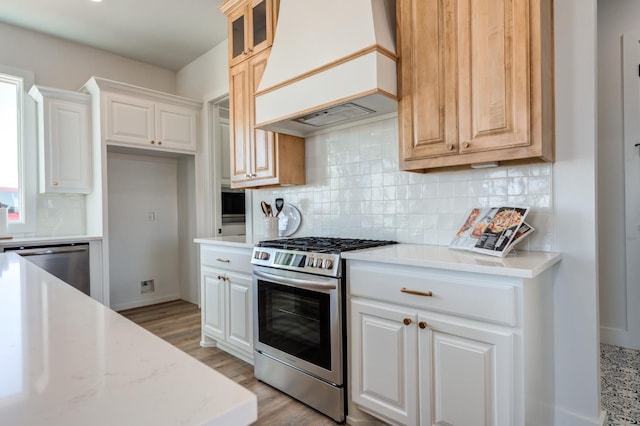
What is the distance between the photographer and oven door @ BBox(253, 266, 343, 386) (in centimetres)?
190

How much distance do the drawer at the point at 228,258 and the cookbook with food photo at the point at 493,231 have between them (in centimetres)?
137

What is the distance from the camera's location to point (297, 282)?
80.0 inches

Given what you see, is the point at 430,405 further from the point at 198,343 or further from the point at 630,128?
the point at 630,128

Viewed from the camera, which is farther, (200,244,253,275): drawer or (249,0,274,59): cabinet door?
(249,0,274,59): cabinet door

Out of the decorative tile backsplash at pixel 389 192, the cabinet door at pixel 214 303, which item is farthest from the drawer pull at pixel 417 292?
the cabinet door at pixel 214 303

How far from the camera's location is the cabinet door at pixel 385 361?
1632mm

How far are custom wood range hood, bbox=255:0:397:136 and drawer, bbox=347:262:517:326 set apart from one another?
0.95 meters

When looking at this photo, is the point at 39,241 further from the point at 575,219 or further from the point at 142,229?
the point at 575,219

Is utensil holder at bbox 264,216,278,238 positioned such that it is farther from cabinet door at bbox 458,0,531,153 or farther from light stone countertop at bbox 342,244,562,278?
cabinet door at bbox 458,0,531,153

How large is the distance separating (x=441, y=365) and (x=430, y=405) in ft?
0.67

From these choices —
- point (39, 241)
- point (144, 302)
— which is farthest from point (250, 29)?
point (144, 302)

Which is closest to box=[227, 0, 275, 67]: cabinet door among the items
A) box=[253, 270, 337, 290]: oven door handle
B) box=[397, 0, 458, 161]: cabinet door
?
box=[397, 0, 458, 161]: cabinet door

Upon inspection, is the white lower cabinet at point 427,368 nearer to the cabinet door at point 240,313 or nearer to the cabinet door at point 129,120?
the cabinet door at point 240,313

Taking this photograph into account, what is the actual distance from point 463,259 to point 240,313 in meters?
1.67
